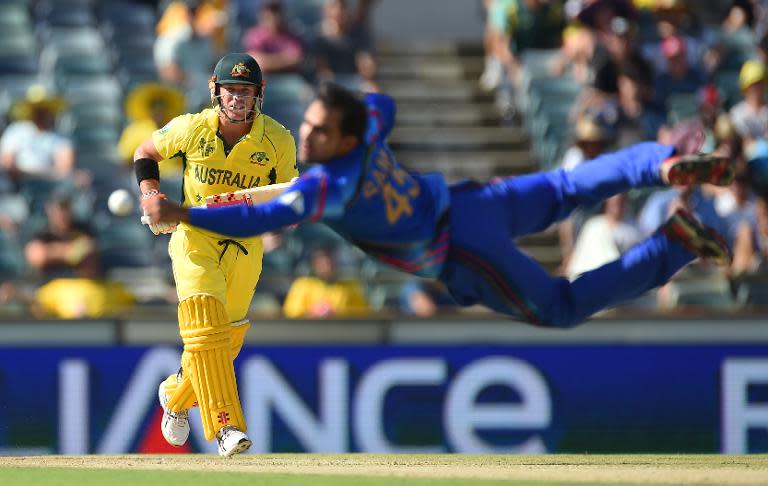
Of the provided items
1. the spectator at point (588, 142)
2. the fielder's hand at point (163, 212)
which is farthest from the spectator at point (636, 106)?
the fielder's hand at point (163, 212)

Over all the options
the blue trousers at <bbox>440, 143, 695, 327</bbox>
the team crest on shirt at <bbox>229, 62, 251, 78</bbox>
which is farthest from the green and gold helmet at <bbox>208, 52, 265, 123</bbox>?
the blue trousers at <bbox>440, 143, 695, 327</bbox>

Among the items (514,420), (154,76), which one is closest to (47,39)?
(154,76)

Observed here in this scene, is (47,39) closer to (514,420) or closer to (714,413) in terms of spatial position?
(514,420)

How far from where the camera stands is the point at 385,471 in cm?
769

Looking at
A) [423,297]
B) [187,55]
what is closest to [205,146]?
[423,297]

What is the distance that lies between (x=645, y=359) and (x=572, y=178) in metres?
4.01

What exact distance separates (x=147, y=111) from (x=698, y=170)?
7.35m

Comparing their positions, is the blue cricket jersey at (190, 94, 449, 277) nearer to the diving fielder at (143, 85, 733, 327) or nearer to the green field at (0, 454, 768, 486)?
the diving fielder at (143, 85, 733, 327)

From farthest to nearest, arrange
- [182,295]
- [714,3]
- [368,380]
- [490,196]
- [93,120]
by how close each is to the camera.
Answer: [714,3] < [93,120] < [368,380] < [182,295] < [490,196]

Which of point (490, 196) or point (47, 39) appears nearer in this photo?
point (490, 196)

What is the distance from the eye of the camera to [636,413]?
37.7 ft

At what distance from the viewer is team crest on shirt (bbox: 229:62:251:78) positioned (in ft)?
26.4

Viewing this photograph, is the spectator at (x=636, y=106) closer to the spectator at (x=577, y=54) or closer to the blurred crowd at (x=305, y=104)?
the blurred crowd at (x=305, y=104)

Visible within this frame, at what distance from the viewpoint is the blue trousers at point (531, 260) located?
7.60 m
